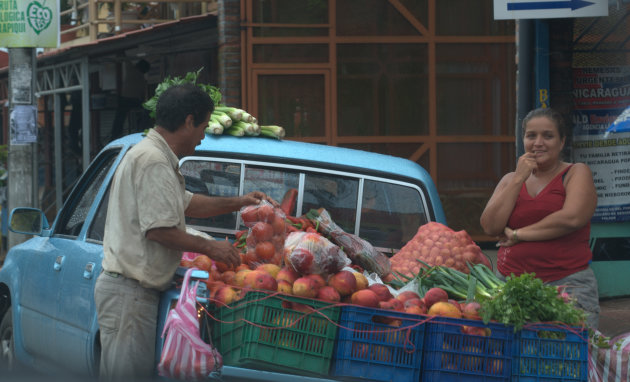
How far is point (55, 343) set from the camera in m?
5.31

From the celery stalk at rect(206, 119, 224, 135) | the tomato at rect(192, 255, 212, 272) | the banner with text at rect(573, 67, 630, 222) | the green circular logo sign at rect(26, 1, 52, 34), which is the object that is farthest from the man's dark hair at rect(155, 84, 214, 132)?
the green circular logo sign at rect(26, 1, 52, 34)

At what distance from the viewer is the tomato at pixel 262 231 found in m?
4.46

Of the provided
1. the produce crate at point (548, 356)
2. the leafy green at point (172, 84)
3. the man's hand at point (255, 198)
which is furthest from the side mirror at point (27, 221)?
the produce crate at point (548, 356)

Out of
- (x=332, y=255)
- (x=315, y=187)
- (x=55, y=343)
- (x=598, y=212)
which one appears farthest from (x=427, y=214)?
(x=598, y=212)

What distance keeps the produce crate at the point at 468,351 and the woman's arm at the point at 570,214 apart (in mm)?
960

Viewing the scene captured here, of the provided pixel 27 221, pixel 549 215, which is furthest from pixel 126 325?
pixel 549 215

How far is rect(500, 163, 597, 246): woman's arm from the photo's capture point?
4406 millimetres

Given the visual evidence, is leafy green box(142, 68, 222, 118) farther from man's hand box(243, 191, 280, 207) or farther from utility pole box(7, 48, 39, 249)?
utility pole box(7, 48, 39, 249)

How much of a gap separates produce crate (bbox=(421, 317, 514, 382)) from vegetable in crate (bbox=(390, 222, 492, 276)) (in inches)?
47.5

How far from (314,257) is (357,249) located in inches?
26.4

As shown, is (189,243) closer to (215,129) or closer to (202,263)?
(202,263)

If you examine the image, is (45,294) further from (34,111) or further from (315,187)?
(34,111)

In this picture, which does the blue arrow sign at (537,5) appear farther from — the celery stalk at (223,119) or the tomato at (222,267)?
the tomato at (222,267)

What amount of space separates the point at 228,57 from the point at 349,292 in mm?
8411
